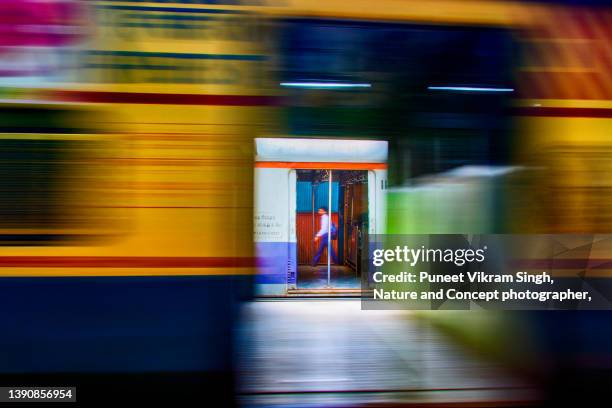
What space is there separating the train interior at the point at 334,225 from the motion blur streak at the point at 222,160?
5069 mm

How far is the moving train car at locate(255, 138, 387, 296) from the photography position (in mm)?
7961

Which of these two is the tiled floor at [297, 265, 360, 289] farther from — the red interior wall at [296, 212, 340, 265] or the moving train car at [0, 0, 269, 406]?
the moving train car at [0, 0, 269, 406]

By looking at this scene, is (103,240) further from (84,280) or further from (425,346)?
(425,346)

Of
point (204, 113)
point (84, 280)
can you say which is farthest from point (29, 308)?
point (204, 113)

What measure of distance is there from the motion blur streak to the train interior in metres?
5.07

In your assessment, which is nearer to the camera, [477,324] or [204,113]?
[204,113]

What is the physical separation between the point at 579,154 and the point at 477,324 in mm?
1764

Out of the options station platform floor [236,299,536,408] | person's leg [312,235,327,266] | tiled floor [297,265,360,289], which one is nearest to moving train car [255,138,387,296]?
tiled floor [297,265,360,289]

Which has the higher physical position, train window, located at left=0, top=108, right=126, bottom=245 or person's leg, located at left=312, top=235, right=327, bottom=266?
train window, located at left=0, top=108, right=126, bottom=245

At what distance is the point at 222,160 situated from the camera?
239cm

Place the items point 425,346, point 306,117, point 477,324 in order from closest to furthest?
point 306,117, point 477,324, point 425,346

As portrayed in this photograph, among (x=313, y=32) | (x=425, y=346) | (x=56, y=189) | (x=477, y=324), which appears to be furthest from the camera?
(x=425, y=346)

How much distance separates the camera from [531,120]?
8.61 feet

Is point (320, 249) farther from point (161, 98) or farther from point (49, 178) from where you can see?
point (49, 178)
